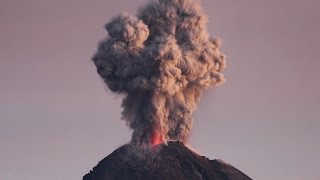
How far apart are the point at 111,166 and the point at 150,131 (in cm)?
1725

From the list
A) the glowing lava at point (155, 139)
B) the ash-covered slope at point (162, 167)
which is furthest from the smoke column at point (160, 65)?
the ash-covered slope at point (162, 167)

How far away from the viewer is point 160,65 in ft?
205

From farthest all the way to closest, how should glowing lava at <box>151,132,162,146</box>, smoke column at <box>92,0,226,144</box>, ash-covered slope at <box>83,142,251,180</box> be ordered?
1. ash-covered slope at <box>83,142,251,180</box>
2. glowing lava at <box>151,132,162,146</box>
3. smoke column at <box>92,0,226,144</box>

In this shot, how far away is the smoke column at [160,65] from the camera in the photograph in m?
62.9

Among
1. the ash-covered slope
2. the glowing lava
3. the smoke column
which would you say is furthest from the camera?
the ash-covered slope

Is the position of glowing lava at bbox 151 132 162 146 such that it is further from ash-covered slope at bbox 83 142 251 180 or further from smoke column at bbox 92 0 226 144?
ash-covered slope at bbox 83 142 251 180

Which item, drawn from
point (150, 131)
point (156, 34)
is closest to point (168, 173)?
point (150, 131)

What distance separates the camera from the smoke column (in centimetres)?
6288

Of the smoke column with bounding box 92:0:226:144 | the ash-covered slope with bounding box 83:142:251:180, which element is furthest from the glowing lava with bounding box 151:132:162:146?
the ash-covered slope with bounding box 83:142:251:180

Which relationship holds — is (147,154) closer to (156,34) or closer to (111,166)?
(111,166)

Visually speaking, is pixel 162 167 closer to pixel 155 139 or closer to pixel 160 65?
pixel 155 139

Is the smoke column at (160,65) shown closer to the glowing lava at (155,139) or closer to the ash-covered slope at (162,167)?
the glowing lava at (155,139)

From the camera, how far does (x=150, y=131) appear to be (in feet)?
212

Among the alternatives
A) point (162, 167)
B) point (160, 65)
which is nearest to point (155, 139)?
point (160, 65)
